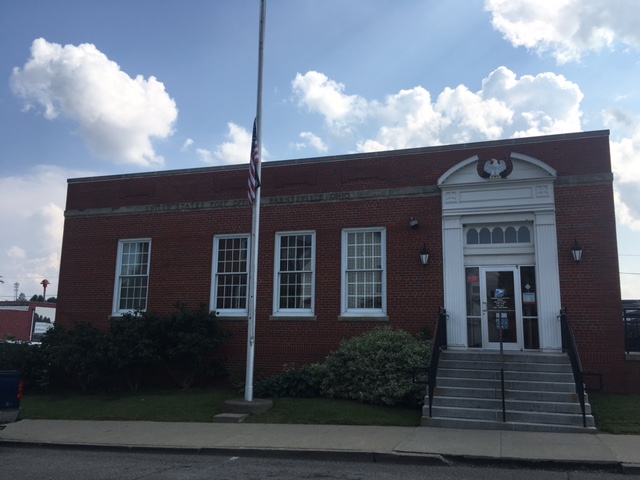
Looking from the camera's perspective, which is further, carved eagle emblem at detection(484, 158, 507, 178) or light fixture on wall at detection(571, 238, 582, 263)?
carved eagle emblem at detection(484, 158, 507, 178)

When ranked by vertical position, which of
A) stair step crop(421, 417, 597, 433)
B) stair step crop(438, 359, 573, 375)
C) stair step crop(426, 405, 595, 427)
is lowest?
stair step crop(421, 417, 597, 433)

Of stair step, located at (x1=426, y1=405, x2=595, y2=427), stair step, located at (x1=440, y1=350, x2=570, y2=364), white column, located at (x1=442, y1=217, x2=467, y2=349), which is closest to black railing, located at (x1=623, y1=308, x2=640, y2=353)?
stair step, located at (x1=440, y1=350, x2=570, y2=364)

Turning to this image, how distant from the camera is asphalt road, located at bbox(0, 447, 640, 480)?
767cm

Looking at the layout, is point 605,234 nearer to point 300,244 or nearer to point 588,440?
point 588,440

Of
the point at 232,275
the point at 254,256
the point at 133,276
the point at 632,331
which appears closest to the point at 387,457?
the point at 254,256

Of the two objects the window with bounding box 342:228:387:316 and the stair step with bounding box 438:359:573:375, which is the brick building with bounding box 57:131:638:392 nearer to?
the window with bounding box 342:228:387:316

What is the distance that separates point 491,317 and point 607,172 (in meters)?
4.30

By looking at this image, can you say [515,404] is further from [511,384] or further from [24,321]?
[24,321]

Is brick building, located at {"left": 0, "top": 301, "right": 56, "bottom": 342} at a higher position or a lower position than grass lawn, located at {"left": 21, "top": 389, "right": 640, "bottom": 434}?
higher

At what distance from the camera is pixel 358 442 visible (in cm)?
939

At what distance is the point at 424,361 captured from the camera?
12.3 m

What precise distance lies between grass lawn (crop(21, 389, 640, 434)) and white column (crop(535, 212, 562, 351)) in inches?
58.0

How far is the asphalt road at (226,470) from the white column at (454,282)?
223 inches

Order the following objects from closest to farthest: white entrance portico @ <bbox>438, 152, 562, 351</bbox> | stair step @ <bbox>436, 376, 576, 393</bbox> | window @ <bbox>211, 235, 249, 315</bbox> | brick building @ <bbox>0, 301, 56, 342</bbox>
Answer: stair step @ <bbox>436, 376, 576, 393</bbox>, white entrance portico @ <bbox>438, 152, 562, 351</bbox>, window @ <bbox>211, 235, 249, 315</bbox>, brick building @ <bbox>0, 301, 56, 342</bbox>
